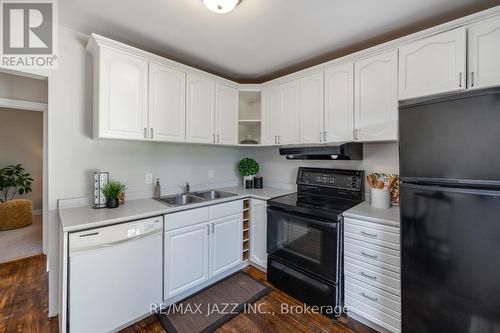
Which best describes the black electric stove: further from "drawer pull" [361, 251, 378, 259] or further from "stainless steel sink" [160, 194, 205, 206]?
"stainless steel sink" [160, 194, 205, 206]

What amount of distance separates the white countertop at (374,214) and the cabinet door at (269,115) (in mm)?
1226

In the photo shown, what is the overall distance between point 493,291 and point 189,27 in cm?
252

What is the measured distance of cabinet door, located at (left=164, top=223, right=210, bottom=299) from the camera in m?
1.87

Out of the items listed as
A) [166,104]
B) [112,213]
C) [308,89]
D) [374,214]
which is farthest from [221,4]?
[374,214]

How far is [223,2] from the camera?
1.39m

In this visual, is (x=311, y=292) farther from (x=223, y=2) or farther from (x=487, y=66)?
(x=223, y=2)

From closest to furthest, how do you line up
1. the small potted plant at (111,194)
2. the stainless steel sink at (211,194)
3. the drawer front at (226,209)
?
the small potted plant at (111,194)
the drawer front at (226,209)
the stainless steel sink at (211,194)

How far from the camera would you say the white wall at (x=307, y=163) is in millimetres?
2090

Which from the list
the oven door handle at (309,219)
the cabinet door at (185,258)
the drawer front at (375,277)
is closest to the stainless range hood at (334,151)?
the oven door handle at (309,219)

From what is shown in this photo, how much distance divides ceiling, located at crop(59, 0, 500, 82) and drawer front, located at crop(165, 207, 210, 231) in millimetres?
1614

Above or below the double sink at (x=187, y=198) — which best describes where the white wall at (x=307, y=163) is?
above

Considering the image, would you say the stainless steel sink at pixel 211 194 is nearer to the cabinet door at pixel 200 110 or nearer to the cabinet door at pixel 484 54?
the cabinet door at pixel 200 110

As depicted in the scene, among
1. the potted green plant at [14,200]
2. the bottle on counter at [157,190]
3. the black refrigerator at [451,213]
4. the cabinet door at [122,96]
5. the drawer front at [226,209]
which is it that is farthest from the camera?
the potted green plant at [14,200]

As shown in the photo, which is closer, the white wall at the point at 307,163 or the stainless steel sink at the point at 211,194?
the white wall at the point at 307,163
